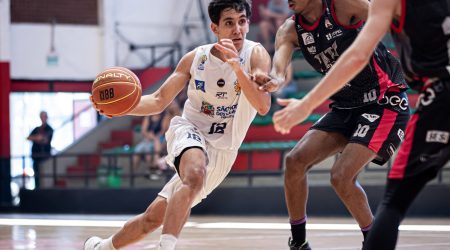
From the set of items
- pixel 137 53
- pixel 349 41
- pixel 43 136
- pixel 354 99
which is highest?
pixel 349 41

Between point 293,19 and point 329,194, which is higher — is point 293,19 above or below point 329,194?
above

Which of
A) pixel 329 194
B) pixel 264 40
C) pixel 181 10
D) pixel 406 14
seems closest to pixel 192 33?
pixel 181 10

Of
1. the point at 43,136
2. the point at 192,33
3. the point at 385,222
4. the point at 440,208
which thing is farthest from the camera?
the point at 192,33

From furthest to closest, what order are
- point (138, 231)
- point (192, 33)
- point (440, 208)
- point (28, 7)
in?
point (192, 33) → point (28, 7) → point (440, 208) → point (138, 231)

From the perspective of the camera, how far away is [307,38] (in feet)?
18.4

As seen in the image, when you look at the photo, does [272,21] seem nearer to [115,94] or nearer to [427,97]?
[115,94]

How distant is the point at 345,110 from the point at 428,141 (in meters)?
2.01

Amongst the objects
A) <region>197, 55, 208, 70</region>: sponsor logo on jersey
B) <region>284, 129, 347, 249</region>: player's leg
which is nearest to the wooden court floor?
<region>284, 129, 347, 249</region>: player's leg

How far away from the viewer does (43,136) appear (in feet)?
50.0

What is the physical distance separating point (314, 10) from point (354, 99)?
0.65 meters

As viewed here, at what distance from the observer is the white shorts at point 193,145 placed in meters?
5.34

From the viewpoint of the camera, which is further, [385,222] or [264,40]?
[264,40]

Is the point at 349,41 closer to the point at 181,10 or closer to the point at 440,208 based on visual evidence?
the point at 440,208

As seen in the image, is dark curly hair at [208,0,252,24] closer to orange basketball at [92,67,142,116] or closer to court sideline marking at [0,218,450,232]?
orange basketball at [92,67,142,116]
